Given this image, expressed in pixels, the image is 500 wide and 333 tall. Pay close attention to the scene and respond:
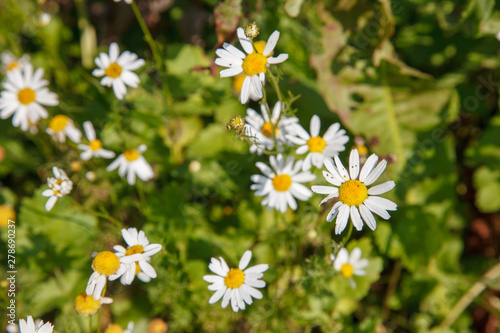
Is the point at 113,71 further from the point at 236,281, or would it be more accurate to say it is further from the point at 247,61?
the point at 236,281

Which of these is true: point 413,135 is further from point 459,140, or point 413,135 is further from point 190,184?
point 190,184

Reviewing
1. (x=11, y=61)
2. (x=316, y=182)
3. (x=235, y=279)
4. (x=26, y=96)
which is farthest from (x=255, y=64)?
(x=11, y=61)

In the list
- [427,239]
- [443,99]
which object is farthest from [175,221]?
[443,99]

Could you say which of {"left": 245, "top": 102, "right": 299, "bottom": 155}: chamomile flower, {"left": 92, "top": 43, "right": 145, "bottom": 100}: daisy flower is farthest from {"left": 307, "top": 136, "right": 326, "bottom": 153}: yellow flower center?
{"left": 92, "top": 43, "right": 145, "bottom": 100}: daisy flower

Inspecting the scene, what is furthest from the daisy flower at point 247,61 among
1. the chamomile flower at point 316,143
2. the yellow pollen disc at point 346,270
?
the yellow pollen disc at point 346,270

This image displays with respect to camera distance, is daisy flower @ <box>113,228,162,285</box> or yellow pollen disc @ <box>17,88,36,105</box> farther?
yellow pollen disc @ <box>17,88,36,105</box>

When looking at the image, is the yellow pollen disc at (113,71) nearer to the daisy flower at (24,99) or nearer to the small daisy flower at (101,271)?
the daisy flower at (24,99)

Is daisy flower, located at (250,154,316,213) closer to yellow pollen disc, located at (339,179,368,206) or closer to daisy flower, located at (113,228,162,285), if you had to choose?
yellow pollen disc, located at (339,179,368,206)
